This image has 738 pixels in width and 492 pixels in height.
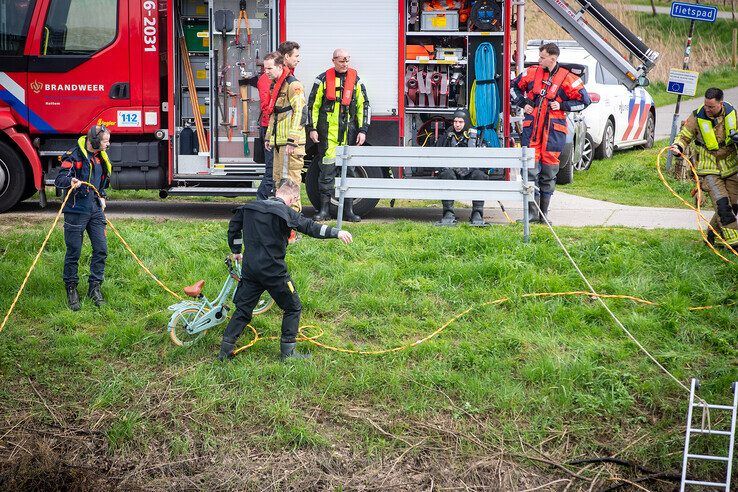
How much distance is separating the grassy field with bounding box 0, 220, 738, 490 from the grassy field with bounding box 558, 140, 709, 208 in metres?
3.82

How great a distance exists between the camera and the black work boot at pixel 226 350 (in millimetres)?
8586

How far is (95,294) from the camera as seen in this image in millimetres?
9719

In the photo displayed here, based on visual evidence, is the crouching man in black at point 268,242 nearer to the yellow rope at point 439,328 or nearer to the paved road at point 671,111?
the yellow rope at point 439,328

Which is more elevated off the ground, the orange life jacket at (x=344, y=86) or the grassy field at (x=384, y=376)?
the orange life jacket at (x=344, y=86)

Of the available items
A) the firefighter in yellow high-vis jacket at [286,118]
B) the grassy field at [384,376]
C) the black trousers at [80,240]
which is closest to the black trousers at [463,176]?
the grassy field at [384,376]

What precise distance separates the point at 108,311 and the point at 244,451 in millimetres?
2542

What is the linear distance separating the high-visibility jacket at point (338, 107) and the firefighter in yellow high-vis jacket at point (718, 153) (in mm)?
3664

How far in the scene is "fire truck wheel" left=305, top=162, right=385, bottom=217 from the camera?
485 inches

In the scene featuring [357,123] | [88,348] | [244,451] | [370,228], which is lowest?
[244,451]

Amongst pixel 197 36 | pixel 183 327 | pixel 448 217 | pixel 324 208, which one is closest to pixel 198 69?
pixel 197 36

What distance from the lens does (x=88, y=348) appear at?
903 centimetres

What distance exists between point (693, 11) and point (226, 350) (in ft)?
32.9

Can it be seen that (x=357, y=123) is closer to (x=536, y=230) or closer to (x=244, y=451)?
(x=536, y=230)

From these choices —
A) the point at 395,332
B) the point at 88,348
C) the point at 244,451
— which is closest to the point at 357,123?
the point at 395,332
